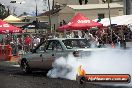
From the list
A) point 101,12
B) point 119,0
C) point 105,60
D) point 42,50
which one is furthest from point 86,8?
point 105,60

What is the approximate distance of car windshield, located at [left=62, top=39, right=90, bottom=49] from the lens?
649 inches

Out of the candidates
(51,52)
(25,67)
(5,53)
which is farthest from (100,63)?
(5,53)

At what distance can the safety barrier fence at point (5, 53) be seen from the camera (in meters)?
28.5

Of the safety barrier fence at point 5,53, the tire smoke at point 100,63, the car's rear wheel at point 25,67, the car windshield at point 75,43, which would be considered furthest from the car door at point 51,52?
the safety barrier fence at point 5,53

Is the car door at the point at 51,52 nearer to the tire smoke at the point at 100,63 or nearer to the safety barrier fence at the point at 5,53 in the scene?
the tire smoke at the point at 100,63

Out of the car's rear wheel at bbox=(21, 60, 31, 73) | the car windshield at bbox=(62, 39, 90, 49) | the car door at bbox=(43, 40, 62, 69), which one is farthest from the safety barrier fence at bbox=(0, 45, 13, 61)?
the car windshield at bbox=(62, 39, 90, 49)

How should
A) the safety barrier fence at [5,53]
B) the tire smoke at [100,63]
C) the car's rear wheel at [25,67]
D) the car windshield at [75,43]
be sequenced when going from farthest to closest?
the safety barrier fence at [5,53] < the car's rear wheel at [25,67] < the car windshield at [75,43] < the tire smoke at [100,63]

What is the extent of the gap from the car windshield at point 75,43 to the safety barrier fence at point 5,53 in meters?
12.4

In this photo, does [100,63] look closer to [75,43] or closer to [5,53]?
[75,43]

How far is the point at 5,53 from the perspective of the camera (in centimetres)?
2888

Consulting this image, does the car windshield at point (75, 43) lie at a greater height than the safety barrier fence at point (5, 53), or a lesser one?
greater

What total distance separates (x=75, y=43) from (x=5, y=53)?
13.0 meters

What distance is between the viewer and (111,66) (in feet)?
42.1

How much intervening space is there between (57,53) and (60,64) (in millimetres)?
682
